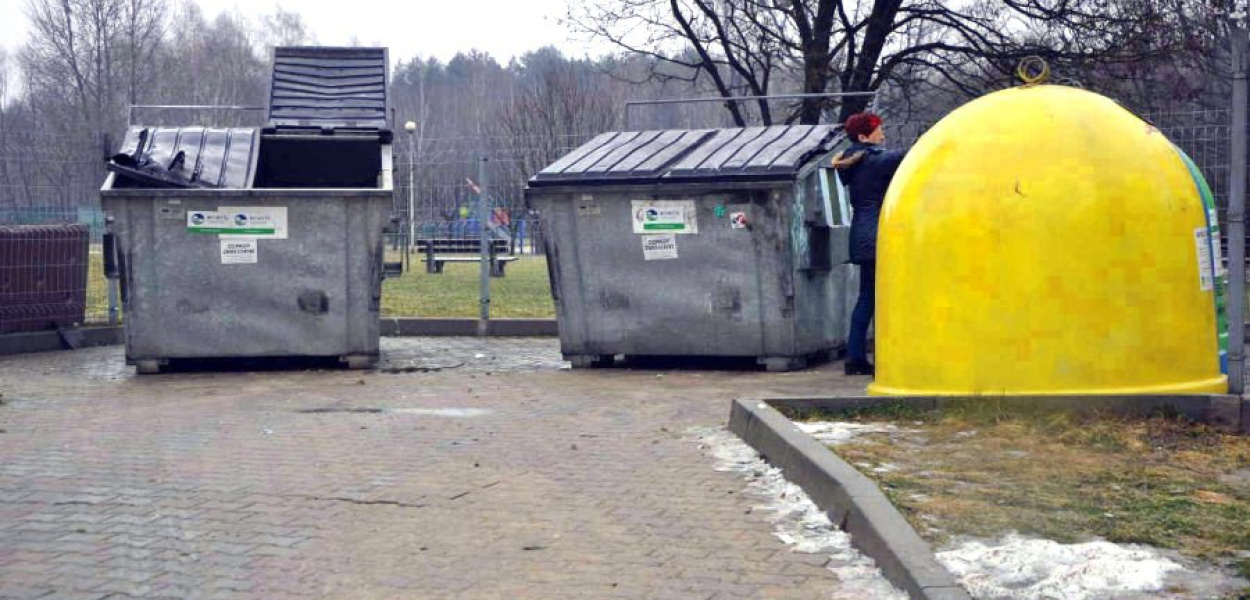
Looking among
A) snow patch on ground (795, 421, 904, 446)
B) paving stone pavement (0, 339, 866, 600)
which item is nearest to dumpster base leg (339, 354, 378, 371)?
paving stone pavement (0, 339, 866, 600)

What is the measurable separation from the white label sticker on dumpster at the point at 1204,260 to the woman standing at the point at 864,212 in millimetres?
2733

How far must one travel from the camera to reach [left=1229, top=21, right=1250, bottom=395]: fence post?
6316 millimetres

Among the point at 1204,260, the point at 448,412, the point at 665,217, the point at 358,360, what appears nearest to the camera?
the point at 1204,260

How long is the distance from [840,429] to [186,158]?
6701mm

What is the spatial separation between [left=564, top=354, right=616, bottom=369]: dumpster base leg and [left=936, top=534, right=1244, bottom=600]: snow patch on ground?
21.9 feet

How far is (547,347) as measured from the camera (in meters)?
13.3

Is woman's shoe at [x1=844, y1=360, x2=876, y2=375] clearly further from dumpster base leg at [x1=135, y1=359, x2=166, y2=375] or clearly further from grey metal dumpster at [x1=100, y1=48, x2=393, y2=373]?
dumpster base leg at [x1=135, y1=359, x2=166, y2=375]

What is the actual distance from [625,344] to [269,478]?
4.73m

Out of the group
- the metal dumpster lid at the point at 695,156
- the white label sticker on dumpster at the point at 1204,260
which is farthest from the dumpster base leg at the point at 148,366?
the white label sticker on dumpster at the point at 1204,260

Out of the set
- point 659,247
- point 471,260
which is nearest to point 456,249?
point 471,260

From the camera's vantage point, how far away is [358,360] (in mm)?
Answer: 11234

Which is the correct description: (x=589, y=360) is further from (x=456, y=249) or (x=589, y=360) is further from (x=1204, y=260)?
(x=456, y=249)

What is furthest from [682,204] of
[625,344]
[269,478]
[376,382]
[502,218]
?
[502,218]

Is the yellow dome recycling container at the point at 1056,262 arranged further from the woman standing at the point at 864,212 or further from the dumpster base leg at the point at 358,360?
the dumpster base leg at the point at 358,360
